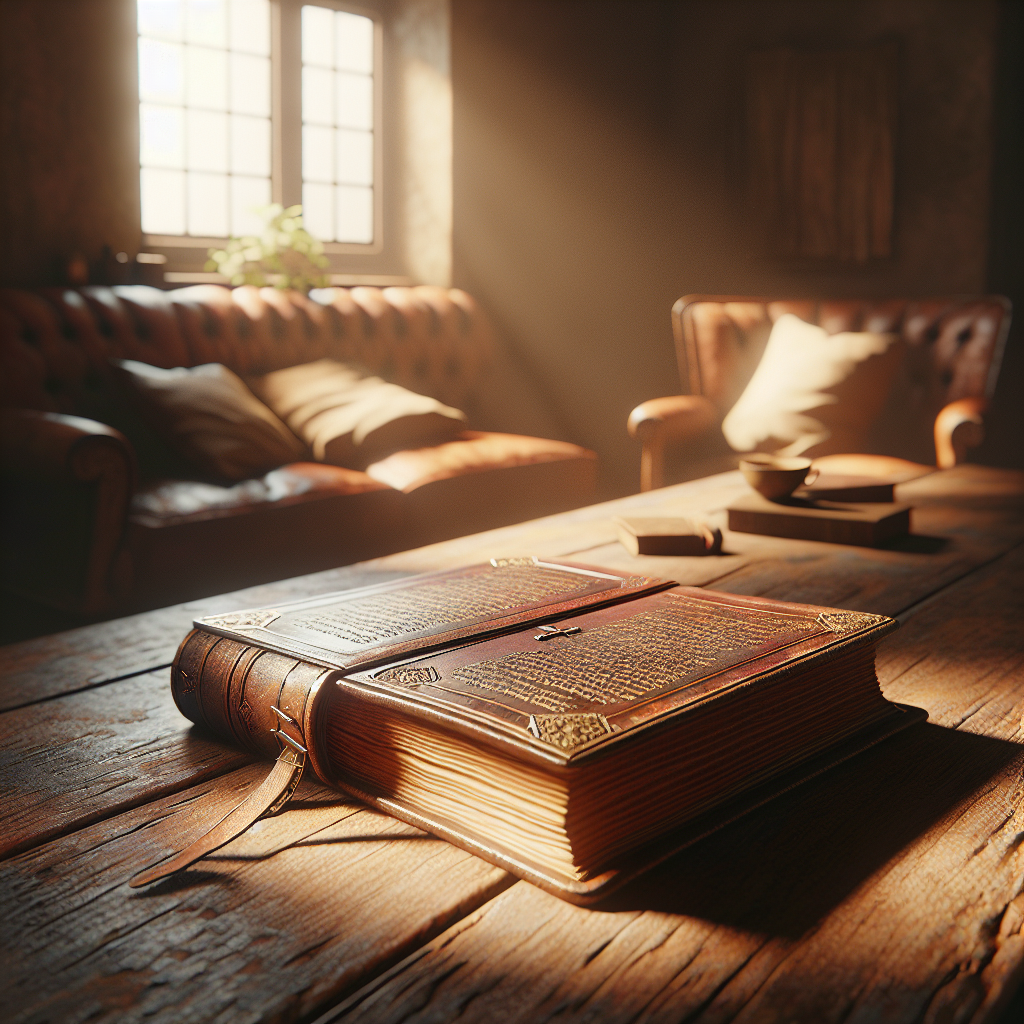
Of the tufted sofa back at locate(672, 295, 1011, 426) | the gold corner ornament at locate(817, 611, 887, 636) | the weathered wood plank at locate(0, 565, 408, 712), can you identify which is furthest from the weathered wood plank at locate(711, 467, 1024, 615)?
the tufted sofa back at locate(672, 295, 1011, 426)

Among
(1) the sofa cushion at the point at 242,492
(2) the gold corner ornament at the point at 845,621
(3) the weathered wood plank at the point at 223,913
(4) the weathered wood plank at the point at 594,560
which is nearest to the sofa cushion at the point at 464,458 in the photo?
(1) the sofa cushion at the point at 242,492

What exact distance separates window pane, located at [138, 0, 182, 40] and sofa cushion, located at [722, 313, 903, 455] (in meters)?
2.89

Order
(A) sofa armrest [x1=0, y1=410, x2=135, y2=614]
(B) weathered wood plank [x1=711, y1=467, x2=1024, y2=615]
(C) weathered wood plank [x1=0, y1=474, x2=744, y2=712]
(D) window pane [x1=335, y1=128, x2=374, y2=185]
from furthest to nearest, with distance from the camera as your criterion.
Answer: (D) window pane [x1=335, y1=128, x2=374, y2=185] < (A) sofa armrest [x1=0, y1=410, x2=135, y2=614] < (B) weathered wood plank [x1=711, y1=467, x2=1024, y2=615] < (C) weathered wood plank [x1=0, y1=474, x2=744, y2=712]

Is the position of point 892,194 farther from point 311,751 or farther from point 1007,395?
point 311,751

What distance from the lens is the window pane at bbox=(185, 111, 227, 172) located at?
4.46 m

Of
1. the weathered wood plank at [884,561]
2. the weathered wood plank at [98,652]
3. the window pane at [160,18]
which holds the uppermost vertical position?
the window pane at [160,18]

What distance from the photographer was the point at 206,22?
14.5ft

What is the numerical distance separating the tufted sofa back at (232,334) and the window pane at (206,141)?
909mm

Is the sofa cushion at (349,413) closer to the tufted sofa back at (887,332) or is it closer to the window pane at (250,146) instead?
the tufted sofa back at (887,332)

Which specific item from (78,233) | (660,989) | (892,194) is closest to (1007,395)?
(892,194)

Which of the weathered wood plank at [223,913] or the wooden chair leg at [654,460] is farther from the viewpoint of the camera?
the wooden chair leg at [654,460]

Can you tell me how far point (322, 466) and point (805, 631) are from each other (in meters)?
2.78

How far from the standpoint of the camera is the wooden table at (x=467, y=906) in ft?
1.56

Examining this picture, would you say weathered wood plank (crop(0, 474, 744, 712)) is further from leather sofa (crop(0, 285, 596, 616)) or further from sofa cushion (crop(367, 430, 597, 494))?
sofa cushion (crop(367, 430, 597, 494))
